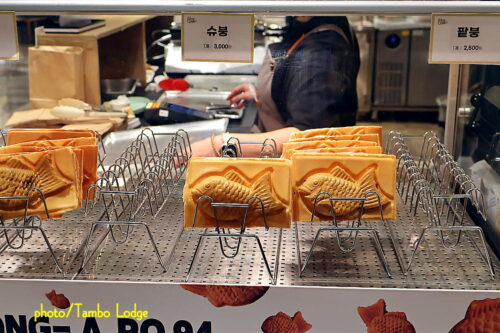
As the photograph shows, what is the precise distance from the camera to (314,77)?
200cm

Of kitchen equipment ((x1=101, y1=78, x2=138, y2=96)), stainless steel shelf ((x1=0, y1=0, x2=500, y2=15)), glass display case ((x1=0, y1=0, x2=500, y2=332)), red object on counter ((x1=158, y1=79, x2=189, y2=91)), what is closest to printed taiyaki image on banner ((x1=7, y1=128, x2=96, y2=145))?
glass display case ((x1=0, y1=0, x2=500, y2=332))

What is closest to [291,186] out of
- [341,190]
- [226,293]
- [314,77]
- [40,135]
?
[341,190]

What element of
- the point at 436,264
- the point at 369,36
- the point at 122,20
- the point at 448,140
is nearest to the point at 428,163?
the point at 448,140

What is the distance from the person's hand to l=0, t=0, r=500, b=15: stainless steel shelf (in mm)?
937

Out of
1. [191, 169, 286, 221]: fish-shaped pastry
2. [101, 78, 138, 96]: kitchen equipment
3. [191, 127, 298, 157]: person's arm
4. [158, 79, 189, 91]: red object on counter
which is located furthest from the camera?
[101, 78, 138, 96]: kitchen equipment

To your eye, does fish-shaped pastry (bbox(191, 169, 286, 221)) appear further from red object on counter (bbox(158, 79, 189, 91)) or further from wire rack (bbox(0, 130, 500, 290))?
red object on counter (bbox(158, 79, 189, 91))

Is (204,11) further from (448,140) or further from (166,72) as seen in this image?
(166,72)

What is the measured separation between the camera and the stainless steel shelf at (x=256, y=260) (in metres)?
1.28

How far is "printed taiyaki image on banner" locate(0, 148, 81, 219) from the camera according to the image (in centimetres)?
134

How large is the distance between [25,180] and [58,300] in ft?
0.88

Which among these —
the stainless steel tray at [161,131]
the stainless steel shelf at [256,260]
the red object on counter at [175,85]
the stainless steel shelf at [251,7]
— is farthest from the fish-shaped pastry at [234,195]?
the red object on counter at [175,85]

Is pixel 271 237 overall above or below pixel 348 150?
below

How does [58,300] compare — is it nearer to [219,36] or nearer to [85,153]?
[85,153]

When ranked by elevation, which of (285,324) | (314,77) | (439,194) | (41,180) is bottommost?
(285,324)
